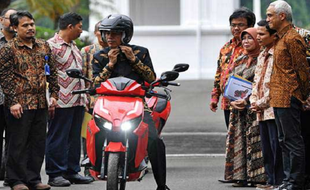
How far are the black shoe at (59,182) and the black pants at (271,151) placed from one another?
92.9 inches

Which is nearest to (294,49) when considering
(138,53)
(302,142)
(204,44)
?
(302,142)

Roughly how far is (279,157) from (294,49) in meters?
1.33

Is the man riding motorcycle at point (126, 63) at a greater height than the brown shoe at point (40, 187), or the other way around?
the man riding motorcycle at point (126, 63)

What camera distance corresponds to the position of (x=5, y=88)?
10922 millimetres

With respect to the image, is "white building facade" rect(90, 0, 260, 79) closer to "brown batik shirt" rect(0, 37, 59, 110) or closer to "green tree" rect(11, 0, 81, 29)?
"green tree" rect(11, 0, 81, 29)

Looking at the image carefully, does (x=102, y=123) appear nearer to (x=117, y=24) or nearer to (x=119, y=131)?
(x=119, y=131)

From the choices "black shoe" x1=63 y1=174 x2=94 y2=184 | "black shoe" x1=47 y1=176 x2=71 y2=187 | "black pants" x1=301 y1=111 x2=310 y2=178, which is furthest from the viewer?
"black shoe" x1=63 y1=174 x2=94 y2=184

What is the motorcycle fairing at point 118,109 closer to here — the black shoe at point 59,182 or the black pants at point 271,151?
the black pants at point 271,151

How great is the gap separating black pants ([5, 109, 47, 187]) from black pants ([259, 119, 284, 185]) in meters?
2.44

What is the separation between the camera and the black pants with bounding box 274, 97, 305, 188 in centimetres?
1038

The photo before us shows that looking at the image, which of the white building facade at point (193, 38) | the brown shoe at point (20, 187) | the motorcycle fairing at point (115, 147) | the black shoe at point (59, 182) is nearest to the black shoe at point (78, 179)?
the black shoe at point (59, 182)

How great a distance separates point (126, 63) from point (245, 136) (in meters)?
2.43

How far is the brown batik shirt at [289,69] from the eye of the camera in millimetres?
10297

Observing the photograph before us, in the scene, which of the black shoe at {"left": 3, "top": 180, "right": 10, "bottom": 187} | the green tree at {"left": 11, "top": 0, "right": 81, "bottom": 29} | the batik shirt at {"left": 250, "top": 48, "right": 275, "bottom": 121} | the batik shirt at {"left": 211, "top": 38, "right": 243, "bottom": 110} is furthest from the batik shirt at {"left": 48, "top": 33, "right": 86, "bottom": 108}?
the green tree at {"left": 11, "top": 0, "right": 81, "bottom": 29}
